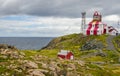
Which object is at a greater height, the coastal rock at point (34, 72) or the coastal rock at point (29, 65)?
the coastal rock at point (29, 65)

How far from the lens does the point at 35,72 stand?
6588cm

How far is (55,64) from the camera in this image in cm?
7594

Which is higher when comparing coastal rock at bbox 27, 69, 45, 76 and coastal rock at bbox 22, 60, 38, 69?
coastal rock at bbox 22, 60, 38, 69

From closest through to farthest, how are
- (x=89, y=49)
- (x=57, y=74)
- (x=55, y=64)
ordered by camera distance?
(x=57, y=74)
(x=55, y=64)
(x=89, y=49)

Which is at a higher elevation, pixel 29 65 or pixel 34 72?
pixel 29 65

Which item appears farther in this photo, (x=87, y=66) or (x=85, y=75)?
(x=87, y=66)

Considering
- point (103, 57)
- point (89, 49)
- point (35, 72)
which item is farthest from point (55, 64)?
point (89, 49)

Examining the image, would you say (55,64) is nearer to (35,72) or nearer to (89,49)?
(35,72)

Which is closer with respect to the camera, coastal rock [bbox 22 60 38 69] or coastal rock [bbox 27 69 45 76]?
coastal rock [bbox 27 69 45 76]

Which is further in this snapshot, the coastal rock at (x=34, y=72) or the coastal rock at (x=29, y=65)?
the coastal rock at (x=29, y=65)

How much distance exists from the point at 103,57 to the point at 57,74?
99111 millimetres

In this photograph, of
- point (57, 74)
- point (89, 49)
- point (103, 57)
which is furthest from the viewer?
point (89, 49)

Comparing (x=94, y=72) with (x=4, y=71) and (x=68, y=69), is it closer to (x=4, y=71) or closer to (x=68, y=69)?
(x=68, y=69)

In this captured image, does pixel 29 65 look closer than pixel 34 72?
No
